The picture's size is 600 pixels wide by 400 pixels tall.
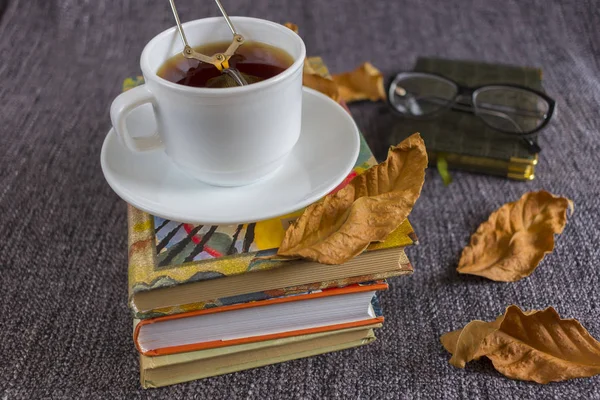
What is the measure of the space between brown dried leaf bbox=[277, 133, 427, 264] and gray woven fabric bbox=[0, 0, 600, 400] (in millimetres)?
119

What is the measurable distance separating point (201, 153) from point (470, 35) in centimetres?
66

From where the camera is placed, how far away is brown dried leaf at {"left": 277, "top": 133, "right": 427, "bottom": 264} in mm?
378

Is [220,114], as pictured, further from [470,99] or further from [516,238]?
[470,99]

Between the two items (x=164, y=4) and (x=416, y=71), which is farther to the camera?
(x=164, y=4)

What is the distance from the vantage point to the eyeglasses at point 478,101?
663mm

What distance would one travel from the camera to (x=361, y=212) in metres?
0.39

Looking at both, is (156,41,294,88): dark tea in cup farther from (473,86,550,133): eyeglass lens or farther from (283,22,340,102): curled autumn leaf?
(473,86,550,133): eyeglass lens

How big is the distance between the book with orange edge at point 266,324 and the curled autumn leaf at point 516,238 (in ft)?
0.43

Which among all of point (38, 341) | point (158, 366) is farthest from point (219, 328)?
point (38, 341)

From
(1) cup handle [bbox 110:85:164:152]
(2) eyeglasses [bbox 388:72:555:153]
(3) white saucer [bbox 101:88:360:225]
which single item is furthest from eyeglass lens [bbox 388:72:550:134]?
(1) cup handle [bbox 110:85:164:152]

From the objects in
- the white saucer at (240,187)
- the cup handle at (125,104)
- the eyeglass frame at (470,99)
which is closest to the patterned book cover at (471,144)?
the eyeglass frame at (470,99)

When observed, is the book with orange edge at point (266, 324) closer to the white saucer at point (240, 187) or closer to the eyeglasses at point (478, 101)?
the white saucer at point (240, 187)

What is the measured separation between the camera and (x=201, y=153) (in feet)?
1.30

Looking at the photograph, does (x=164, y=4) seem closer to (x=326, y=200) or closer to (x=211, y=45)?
(x=211, y=45)
